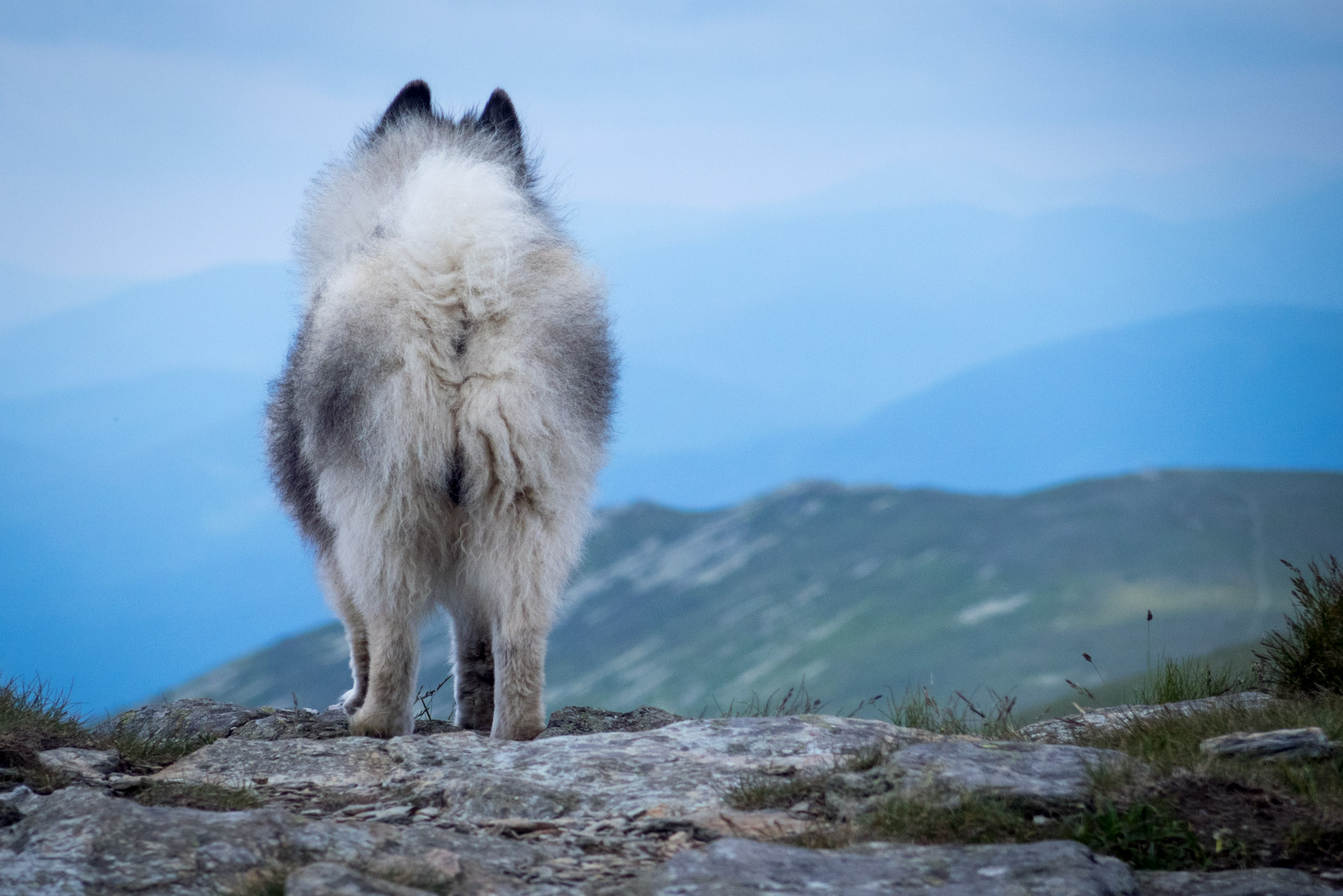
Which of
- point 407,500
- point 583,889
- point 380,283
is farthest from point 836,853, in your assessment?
point 380,283

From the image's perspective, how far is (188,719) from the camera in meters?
5.14

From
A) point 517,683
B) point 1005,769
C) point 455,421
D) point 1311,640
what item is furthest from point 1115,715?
point 455,421

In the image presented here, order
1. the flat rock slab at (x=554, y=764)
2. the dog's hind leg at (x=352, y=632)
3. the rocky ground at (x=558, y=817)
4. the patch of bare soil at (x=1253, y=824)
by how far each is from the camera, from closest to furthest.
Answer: the rocky ground at (x=558, y=817) → the patch of bare soil at (x=1253, y=824) → the flat rock slab at (x=554, y=764) → the dog's hind leg at (x=352, y=632)

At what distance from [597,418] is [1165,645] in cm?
279

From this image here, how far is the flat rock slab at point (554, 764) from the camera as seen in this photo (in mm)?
3361

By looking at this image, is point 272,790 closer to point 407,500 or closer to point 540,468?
point 407,500

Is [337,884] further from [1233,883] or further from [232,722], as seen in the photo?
[232,722]

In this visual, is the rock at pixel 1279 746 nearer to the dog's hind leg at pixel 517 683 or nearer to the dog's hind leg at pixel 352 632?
the dog's hind leg at pixel 517 683

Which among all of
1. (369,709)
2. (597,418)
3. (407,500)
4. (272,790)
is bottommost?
(272,790)

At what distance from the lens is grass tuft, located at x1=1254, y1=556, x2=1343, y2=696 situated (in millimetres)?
4254

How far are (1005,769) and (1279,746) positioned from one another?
77 centimetres

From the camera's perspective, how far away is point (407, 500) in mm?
4336

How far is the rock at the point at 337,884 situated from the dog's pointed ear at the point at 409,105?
136 inches

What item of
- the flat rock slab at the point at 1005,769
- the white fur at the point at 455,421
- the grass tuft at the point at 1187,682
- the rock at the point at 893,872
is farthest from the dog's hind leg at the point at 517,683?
the grass tuft at the point at 1187,682
